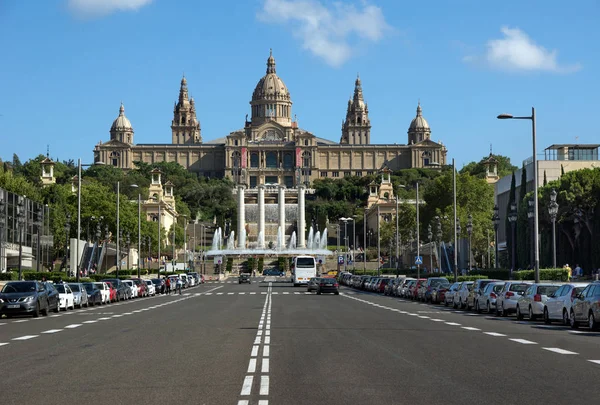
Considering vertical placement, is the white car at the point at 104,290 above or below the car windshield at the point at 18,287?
below

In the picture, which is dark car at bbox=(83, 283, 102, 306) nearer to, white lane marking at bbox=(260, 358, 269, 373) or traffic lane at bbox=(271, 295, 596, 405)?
traffic lane at bbox=(271, 295, 596, 405)

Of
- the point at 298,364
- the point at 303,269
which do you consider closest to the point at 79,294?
the point at 298,364

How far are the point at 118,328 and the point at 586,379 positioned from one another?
15.2m

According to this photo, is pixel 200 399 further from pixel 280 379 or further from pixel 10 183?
pixel 10 183

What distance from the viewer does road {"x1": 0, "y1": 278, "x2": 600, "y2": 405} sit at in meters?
11.5

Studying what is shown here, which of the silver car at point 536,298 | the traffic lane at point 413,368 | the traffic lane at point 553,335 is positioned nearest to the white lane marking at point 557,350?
the traffic lane at point 553,335

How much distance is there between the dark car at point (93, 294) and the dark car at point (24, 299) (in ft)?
33.1

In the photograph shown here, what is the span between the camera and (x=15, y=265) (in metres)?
73.7

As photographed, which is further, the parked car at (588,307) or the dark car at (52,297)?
the dark car at (52,297)

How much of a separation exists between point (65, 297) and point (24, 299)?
687 cm

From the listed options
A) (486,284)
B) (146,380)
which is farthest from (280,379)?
(486,284)

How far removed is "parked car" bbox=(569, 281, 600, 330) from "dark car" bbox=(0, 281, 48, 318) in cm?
1780

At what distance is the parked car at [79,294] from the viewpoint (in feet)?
139

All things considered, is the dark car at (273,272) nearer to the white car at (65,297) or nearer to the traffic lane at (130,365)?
the white car at (65,297)
